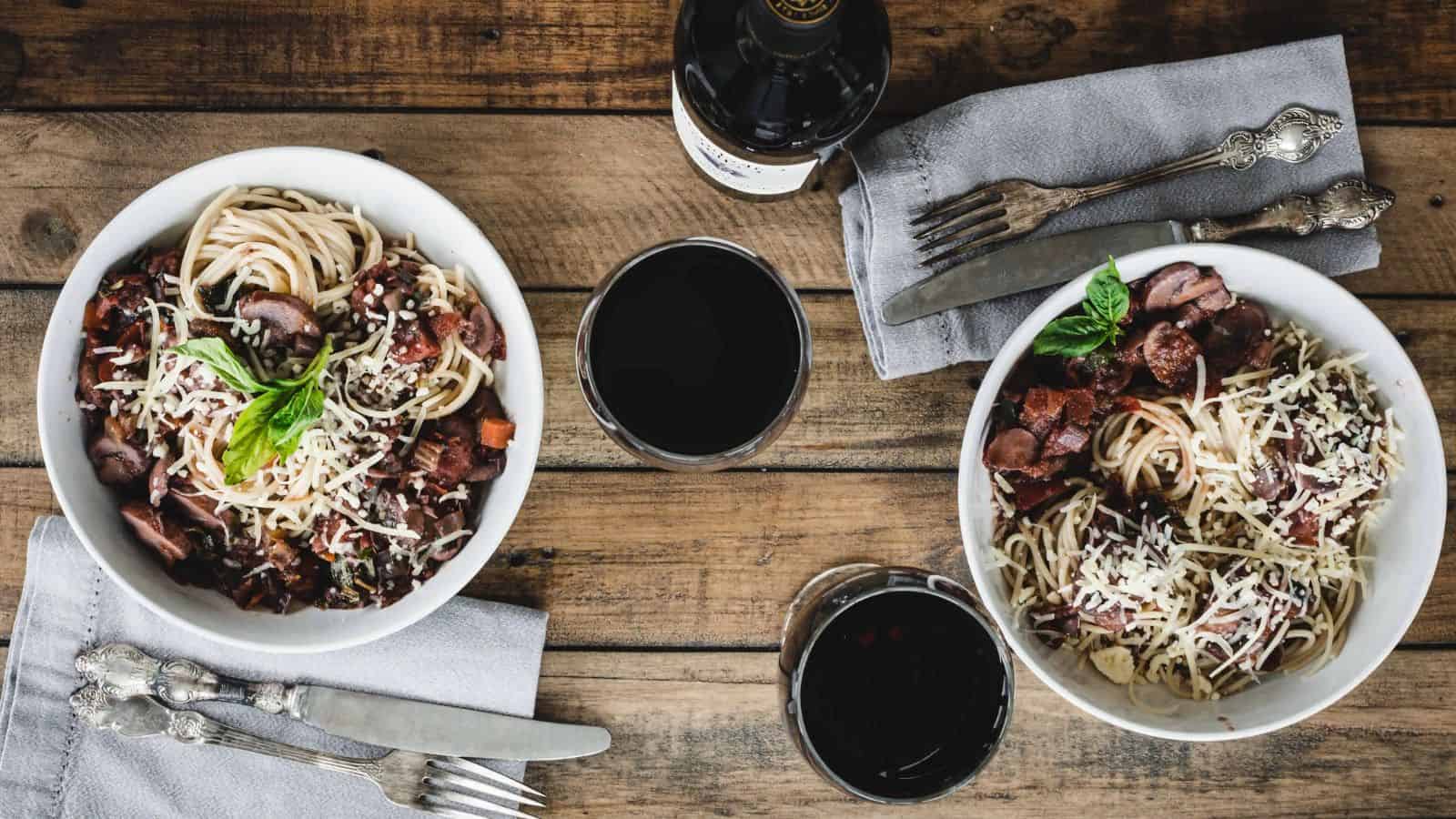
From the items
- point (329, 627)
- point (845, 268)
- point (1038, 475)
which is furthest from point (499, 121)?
point (1038, 475)

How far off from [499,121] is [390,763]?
1044 millimetres

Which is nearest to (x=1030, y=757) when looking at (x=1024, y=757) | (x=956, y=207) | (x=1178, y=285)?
(x=1024, y=757)

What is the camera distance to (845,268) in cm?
181

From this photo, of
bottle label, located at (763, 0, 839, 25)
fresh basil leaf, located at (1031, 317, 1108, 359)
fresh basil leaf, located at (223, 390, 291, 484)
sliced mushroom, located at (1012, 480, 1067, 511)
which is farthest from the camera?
sliced mushroom, located at (1012, 480, 1067, 511)

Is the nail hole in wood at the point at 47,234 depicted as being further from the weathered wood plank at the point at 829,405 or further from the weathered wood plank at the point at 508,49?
the weathered wood plank at the point at 508,49

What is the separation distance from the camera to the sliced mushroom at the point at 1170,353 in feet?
5.17

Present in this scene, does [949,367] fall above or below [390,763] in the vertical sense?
above

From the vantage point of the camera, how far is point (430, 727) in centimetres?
172

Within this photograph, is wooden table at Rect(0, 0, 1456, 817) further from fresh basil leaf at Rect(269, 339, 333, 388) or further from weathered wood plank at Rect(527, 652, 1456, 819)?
fresh basil leaf at Rect(269, 339, 333, 388)

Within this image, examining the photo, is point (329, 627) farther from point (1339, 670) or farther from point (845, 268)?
point (1339, 670)

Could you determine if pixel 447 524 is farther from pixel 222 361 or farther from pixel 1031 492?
pixel 1031 492

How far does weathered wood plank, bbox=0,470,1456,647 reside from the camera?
1799 millimetres

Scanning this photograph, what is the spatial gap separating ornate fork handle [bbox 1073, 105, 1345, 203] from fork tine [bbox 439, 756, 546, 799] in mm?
1288

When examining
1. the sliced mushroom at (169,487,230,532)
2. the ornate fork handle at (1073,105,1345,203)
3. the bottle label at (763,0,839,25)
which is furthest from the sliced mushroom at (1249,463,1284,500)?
the sliced mushroom at (169,487,230,532)
